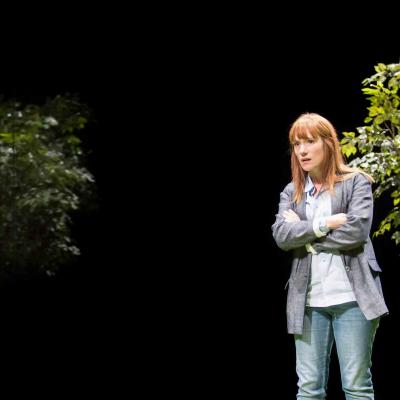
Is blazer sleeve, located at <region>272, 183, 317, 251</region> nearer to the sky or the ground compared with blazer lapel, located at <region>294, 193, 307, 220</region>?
nearer to the ground

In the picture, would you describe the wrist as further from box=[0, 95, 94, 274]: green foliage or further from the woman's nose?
box=[0, 95, 94, 274]: green foliage

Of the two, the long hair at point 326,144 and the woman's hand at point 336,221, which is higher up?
the long hair at point 326,144

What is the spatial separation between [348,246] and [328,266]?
0.29ft

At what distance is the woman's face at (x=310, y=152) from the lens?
2.21 m

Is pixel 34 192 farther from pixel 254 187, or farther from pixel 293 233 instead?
pixel 293 233

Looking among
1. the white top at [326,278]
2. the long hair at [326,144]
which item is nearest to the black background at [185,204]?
the white top at [326,278]

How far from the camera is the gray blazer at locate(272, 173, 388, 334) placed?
6.82 ft

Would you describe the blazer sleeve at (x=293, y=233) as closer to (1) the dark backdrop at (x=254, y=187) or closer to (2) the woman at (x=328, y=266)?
(2) the woman at (x=328, y=266)

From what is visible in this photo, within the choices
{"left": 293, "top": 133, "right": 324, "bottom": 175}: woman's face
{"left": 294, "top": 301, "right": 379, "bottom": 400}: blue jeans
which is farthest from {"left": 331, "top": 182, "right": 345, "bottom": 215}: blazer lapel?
{"left": 294, "top": 301, "right": 379, "bottom": 400}: blue jeans

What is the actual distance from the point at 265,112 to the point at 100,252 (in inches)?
62.8

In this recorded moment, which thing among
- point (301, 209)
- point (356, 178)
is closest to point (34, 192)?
point (301, 209)

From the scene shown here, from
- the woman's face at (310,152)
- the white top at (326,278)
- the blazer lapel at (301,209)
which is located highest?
the woman's face at (310,152)

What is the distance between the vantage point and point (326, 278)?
2133mm

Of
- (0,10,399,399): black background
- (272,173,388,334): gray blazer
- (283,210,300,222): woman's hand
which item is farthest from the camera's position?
(0,10,399,399): black background
